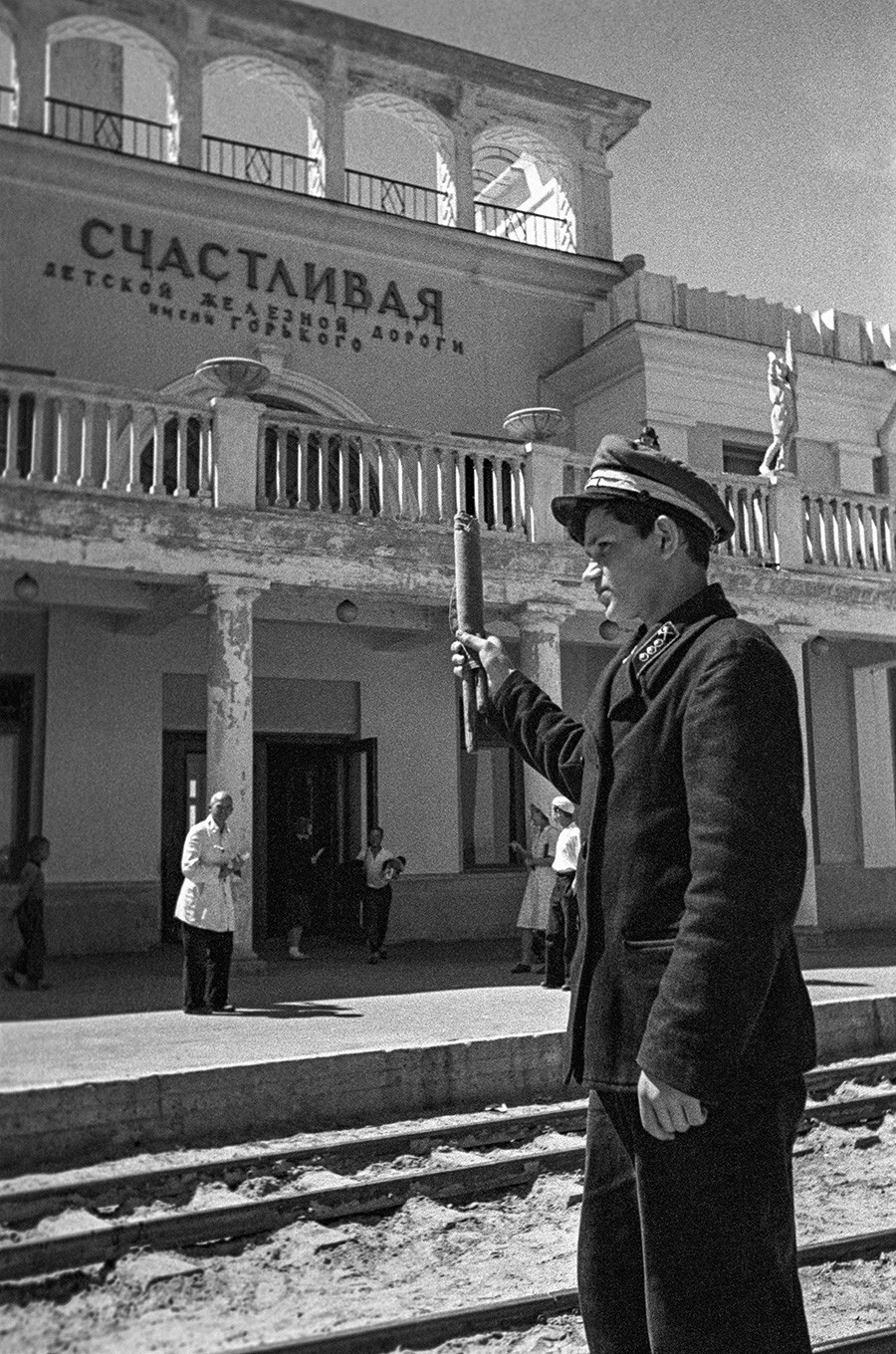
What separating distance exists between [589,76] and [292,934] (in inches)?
429

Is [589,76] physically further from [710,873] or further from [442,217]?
[442,217]

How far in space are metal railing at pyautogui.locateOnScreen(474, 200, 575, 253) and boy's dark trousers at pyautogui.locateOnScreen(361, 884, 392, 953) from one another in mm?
7676

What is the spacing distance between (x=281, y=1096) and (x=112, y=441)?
6190 mm

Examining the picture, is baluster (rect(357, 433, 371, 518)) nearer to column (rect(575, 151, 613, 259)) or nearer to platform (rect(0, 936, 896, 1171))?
platform (rect(0, 936, 896, 1171))

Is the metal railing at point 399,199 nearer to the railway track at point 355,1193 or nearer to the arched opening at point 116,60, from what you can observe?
the railway track at point 355,1193

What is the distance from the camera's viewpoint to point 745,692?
1964mm

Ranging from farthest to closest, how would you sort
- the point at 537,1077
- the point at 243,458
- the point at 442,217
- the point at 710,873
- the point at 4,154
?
1. the point at 442,217
2. the point at 243,458
3. the point at 537,1077
4. the point at 4,154
5. the point at 710,873

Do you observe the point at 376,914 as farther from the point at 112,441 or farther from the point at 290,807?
the point at 112,441

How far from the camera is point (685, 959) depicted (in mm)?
1890

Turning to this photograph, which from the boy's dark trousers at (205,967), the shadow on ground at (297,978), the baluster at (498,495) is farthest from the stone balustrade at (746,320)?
the boy's dark trousers at (205,967)

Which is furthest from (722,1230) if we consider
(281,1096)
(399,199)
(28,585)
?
(399,199)

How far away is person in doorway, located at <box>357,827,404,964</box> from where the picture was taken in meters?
12.5

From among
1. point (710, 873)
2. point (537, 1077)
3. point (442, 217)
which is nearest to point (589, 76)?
point (710, 873)

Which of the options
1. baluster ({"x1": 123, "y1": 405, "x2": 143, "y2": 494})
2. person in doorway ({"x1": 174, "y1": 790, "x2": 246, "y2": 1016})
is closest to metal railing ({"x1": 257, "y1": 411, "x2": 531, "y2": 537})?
baluster ({"x1": 123, "y1": 405, "x2": 143, "y2": 494})
